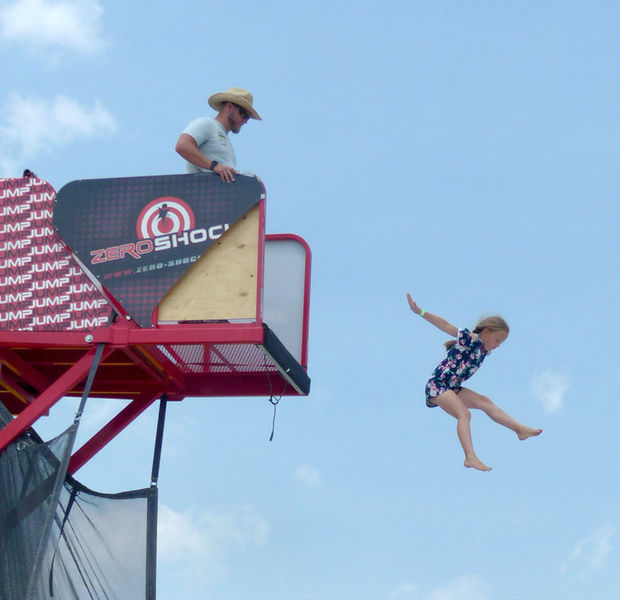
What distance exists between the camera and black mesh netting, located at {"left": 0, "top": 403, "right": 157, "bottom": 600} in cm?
1152

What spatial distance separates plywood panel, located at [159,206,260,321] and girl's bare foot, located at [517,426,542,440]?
3198mm

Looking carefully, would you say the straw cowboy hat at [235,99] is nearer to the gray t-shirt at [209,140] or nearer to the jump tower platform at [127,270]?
the gray t-shirt at [209,140]

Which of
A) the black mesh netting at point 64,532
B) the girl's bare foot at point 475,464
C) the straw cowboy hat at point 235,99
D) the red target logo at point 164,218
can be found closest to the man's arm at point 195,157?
the red target logo at point 164,218

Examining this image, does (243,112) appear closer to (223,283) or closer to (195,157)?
(195,157)

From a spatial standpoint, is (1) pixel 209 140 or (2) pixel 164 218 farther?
(1) pixel 209 140

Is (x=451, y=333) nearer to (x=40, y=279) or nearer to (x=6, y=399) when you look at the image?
(x=40, y=279)

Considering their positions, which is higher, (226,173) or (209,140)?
(209,140)

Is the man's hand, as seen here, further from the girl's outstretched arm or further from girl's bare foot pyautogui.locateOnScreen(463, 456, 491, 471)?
girl's bare foot pyautogui.locateOnScreen(463, 456, 491, 471)

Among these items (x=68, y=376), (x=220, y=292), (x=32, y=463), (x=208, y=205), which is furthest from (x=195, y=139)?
(x=32, y=463)

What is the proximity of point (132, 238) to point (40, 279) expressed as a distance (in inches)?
42.1

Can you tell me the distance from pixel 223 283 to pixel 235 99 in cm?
240

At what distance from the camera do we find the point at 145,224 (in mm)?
12172

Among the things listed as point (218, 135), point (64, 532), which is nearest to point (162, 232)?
point (218, 135)

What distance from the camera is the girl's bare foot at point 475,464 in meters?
11.9
